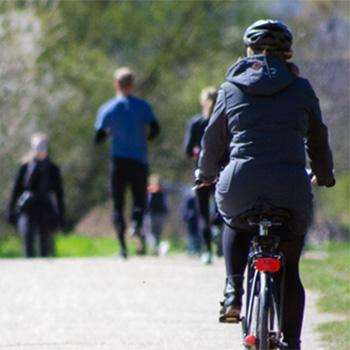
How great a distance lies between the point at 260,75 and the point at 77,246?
24.8m

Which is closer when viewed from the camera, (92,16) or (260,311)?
(260,311)

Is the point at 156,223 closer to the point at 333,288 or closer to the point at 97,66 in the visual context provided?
the point at 97,66

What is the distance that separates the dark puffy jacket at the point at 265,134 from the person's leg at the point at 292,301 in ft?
0.58

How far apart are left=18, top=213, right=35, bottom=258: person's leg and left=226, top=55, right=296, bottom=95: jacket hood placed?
11.8 m

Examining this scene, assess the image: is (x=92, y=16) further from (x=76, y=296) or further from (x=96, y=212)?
(x=76, y=296)

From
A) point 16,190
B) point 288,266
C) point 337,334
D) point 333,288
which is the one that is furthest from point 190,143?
point 288,266

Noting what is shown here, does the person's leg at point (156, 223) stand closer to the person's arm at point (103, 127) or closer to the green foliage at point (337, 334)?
the person's arm at point (103, 127)

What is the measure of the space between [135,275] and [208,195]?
5.58ft

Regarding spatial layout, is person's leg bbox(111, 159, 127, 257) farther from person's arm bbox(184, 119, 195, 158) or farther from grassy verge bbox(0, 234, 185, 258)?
grassy verge bbox(0, 234, 185, 258)

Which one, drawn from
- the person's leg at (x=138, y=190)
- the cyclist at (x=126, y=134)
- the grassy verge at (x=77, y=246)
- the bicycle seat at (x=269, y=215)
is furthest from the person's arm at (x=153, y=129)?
the grassy verge at (x=77, y=246)

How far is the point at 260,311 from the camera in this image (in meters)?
6.82

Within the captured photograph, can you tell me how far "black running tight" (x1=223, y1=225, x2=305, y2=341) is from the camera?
23.6 ft

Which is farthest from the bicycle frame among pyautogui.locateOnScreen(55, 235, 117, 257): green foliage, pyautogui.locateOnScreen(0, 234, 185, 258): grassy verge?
pyautogui.locateOnScreen(0, 234, 185, 258): grassy verge

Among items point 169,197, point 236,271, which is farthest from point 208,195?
point 169,197
